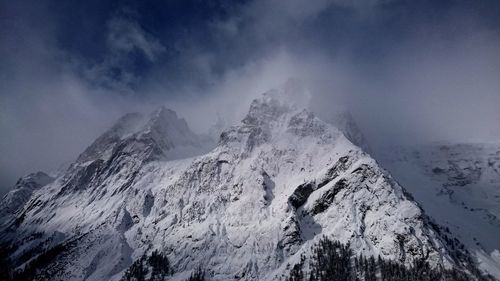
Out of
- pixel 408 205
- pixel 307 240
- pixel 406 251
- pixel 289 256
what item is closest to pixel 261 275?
pixel 289 256

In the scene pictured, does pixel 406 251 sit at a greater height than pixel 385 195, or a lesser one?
lesser

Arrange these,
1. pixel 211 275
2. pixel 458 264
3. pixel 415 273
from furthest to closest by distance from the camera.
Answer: pixel 211 275
pixel 458 264
pixel 415 273

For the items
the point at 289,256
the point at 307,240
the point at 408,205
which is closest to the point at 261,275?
the point at 289,256

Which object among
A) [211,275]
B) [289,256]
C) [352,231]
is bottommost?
[211,275]

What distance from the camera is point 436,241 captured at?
168 metres

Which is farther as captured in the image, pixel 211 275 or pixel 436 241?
pixel 211 275

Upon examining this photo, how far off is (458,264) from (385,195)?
44902 mm

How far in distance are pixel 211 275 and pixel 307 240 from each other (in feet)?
175

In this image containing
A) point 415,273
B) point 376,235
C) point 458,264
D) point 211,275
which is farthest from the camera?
point 211,275

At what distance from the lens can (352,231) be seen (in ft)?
614

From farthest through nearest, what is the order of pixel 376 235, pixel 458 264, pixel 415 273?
pixel 376 235 < pixel 458 264 < pixel 415 273

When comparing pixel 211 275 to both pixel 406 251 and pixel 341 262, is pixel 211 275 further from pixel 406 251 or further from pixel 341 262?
pixel 406 251

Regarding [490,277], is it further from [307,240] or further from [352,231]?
[307,240]

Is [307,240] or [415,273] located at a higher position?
[307,240]
